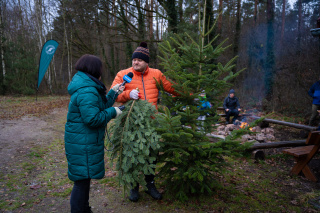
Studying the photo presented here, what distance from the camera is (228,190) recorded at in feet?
12.4

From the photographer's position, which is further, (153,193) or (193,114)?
(153,193)

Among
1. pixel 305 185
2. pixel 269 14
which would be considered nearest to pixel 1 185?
pixel 305 185

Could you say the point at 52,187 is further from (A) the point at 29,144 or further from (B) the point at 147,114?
(A) the point at 29,144

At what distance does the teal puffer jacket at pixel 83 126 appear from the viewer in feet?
7.69

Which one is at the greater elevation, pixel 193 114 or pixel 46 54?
pixel 46 54

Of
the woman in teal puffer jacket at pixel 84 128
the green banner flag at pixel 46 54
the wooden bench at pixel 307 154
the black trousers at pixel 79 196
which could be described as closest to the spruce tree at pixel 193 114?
the woman in teal puffer jacket at pixel 84 128

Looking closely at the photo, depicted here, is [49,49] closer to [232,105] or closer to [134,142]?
[232,105]

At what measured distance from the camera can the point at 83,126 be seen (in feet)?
7.93

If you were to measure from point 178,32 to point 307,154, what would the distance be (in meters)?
9.19

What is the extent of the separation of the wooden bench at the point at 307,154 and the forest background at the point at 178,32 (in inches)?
168

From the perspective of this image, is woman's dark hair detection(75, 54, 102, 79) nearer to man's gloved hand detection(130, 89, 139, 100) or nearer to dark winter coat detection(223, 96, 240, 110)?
man's gloved hand detection(130, 89, 139, 100)

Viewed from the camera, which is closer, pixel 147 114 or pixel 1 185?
pixel 147 114

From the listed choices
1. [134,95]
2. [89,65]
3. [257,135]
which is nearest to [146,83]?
[134,95]

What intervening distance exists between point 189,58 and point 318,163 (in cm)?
460
